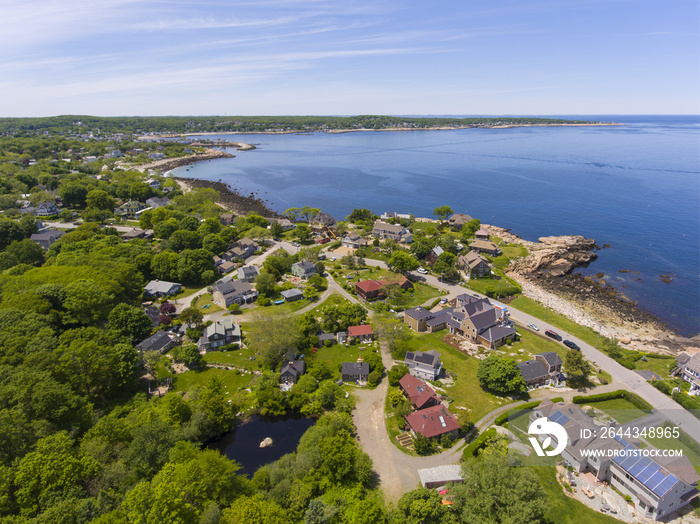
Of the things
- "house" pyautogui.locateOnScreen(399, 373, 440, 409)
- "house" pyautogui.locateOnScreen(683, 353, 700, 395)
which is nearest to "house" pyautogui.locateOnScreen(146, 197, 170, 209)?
"house" pyautogui.locateOnScreen(399, 373, 440, 409)

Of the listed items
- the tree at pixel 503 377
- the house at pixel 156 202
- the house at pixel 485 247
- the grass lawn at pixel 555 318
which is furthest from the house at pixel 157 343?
the house at pixel 156 202

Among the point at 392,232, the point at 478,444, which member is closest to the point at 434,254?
the point at 392,232

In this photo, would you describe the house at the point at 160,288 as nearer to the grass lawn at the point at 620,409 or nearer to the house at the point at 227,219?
the house at the point at 227,219

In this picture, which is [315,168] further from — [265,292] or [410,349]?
[410,349]

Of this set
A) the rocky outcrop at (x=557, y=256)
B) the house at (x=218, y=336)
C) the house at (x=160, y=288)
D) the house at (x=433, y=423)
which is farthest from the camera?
the rocky outcrop at (x=557, y=256)

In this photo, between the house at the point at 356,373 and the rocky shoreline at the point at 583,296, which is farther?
the rocky shoreline at the point at 583,296

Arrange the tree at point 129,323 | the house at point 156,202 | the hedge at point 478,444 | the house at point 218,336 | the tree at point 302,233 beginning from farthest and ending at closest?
the house at point 156,202 < the tree at point 302,233 < the house at point 218,336 < the tree at point 129,323 < the hedge at point 478,444

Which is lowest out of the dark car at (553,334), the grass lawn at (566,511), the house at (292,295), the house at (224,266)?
the grass lawn at (566,511)

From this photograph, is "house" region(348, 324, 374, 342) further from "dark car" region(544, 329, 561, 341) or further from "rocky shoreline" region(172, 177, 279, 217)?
"rocky shoreline" region(172, 177, 279, 217)
